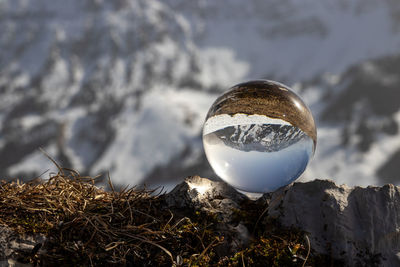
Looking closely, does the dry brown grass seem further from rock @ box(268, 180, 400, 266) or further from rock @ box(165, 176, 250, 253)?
rock @ box(268, 180, 400, 266)

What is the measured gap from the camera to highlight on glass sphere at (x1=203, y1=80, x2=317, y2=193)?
3666 mm

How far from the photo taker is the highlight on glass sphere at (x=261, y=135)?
12.0ft

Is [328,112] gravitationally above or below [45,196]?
above

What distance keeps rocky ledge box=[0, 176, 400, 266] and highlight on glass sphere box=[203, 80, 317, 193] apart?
42cm

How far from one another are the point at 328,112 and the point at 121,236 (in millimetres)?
195614

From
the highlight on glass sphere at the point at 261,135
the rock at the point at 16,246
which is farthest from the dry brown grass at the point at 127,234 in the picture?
the highlight on glass sphere at the point at 261,135

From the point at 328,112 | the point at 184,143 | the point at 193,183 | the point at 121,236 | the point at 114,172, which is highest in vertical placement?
the point at 328,112

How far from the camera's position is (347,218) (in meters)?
2.93

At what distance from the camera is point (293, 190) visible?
3229 millimetres

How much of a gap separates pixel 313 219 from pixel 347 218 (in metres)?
0.27

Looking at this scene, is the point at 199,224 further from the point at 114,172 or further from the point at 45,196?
the point at 114,172

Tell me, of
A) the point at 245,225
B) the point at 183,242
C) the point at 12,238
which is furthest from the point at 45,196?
the point at 245,225

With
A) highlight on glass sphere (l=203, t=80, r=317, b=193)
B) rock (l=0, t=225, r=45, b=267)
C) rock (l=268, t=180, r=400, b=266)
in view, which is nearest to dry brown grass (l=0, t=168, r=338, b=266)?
rock (l=0, t=225, r=45, b=267)

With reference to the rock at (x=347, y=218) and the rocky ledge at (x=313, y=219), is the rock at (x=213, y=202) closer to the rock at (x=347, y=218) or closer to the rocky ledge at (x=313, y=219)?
the rocky ledge at (x=313, y=219)
